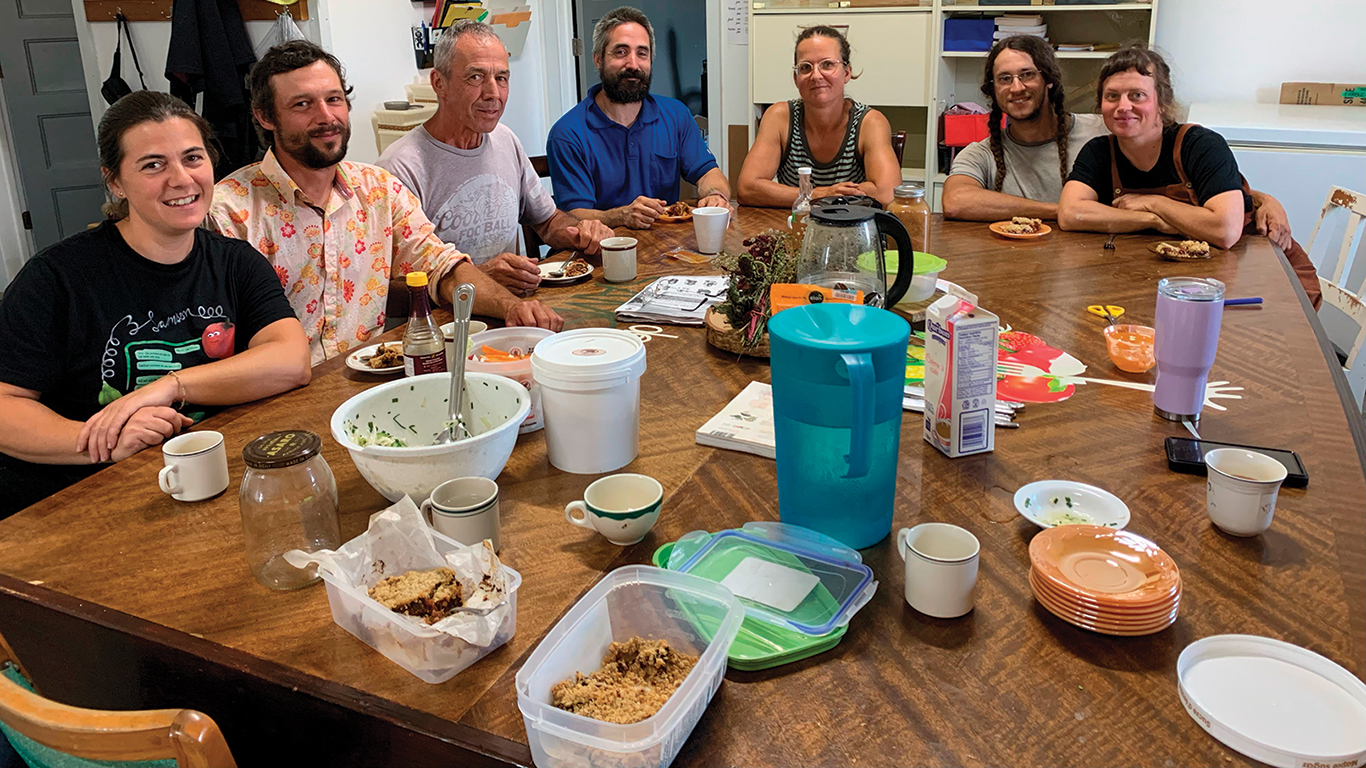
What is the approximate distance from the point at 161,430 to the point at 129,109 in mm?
Answer: 739

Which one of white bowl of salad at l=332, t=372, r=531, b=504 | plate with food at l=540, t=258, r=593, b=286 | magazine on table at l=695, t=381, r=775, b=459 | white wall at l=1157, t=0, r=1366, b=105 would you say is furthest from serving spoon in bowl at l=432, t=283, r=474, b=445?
white wall at l=1157, t=0, r=1366, b=105

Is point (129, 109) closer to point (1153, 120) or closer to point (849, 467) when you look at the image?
point (849, 467)

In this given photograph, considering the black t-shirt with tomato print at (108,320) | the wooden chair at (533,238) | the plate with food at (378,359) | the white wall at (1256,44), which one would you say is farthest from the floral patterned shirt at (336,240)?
the white wall at (1256,44)

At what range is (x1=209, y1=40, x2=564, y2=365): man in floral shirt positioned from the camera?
7.14 ft

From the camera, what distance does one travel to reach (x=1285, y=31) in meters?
4.16

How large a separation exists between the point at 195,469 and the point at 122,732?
0.56 metres

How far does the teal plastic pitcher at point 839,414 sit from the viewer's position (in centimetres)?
104

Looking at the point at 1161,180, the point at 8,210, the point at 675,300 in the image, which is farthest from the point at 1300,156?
the point at 8,210

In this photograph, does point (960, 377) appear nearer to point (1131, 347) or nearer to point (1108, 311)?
point (1131, 347)

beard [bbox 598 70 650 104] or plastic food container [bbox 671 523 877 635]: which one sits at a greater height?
beard [bbox 598 70 650 104]

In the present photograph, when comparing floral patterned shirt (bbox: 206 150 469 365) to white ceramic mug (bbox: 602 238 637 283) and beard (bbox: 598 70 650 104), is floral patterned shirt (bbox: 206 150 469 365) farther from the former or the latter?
beard (bbox: 598 70 650 104)

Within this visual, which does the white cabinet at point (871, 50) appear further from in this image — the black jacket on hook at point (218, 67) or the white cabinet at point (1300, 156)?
the black jacket on hook at point (218, 67)

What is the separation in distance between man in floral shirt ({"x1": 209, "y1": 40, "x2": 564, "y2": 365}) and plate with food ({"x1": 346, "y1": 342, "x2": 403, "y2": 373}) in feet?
1.01

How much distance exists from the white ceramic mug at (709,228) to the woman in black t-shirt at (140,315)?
3.59 ft
